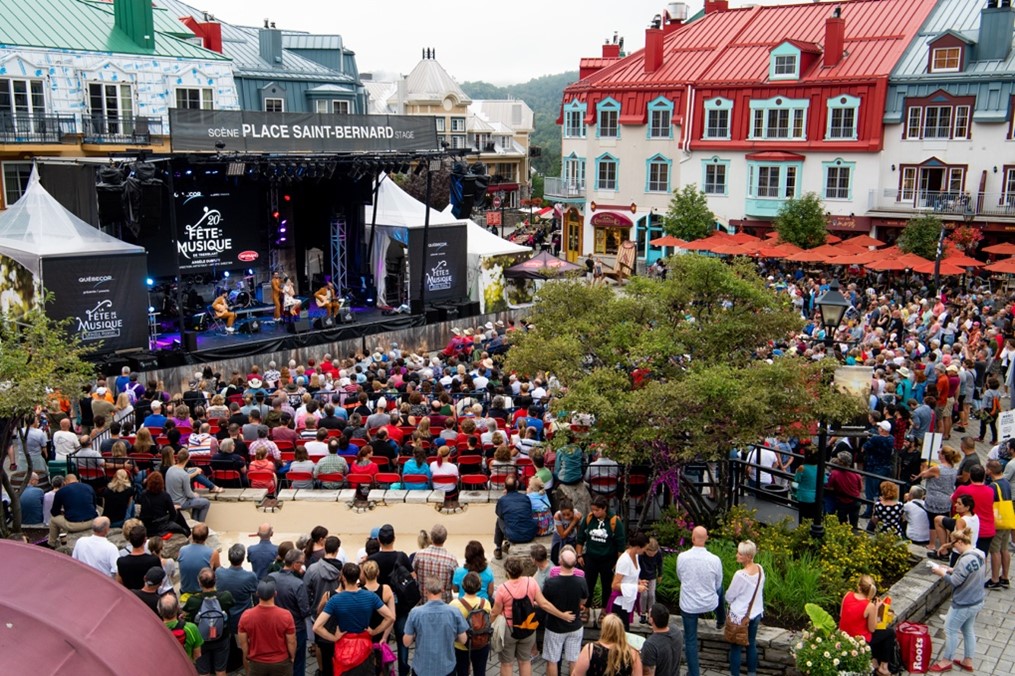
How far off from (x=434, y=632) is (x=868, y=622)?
12.6ft

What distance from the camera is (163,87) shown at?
2948 centimetres

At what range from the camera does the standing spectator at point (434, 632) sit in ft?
25.4

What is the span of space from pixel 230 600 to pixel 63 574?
4.50 m

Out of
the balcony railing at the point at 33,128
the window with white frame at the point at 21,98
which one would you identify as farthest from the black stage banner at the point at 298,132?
the window with white frame at the point at 21,98

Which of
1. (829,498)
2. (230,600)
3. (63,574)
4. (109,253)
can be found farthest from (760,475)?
(109,253)

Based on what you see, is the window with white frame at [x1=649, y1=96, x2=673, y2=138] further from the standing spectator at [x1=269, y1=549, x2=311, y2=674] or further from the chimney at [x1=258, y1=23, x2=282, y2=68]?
the standing spectator at [x1=269, y1=549, x2=311, y2=674]

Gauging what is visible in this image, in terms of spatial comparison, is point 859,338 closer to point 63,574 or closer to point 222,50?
point 63,574

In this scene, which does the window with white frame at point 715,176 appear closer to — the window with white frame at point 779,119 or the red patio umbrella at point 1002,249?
the window with white frame at point 779,119

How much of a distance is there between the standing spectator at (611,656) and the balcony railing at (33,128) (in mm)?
23665

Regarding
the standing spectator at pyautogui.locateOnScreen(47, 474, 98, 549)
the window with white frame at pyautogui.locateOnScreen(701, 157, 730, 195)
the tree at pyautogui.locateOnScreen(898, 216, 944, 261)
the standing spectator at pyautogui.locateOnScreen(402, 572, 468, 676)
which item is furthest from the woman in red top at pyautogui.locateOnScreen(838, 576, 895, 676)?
the window with white frame at pyautogui.locateOnScreen(701, 157, 730, 195)

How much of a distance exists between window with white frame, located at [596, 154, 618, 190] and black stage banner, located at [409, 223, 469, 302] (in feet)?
56.8

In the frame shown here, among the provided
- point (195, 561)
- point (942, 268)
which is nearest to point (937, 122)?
point (942, 268)

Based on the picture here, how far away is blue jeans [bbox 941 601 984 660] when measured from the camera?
912 cm

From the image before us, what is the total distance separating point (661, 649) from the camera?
24.6ft
